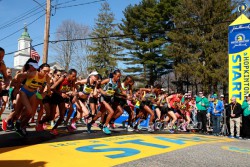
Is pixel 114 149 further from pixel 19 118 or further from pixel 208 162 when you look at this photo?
pixel 19 118

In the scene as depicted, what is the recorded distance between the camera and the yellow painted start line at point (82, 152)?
484cm

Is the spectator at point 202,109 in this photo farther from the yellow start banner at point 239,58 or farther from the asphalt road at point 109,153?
the asphalt road at point 109,153

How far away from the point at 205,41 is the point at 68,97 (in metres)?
25.2

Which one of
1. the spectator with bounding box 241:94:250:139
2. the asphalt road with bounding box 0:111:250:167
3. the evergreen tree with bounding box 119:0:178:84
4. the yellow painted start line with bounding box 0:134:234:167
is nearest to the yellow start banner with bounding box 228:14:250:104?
the spectator with bounding box 241:94:250:139

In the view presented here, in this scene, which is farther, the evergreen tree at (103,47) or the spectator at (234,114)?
the evergreen tree at (103,47)

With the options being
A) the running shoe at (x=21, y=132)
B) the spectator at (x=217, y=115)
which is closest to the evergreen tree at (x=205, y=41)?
the spectator at (x=217, y=115)

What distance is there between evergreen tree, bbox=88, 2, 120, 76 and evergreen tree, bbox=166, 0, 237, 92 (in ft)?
46.0

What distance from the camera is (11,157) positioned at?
16.7 feet

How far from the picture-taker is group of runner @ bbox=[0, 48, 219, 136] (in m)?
6.88

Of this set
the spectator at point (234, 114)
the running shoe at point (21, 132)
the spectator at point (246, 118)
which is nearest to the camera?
the running shoe at point (21, 132)

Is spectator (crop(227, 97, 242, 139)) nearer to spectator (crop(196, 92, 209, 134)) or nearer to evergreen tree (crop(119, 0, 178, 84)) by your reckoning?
spectator (crop(196, 92, 209, 134))

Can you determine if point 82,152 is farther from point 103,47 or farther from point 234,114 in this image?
point 103,47

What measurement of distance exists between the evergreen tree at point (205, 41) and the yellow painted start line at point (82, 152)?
23.9m

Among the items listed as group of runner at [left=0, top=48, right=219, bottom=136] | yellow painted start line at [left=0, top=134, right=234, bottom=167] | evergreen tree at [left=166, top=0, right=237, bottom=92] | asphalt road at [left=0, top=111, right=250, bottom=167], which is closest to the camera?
yellow painted start line at [left=0, top=134, right=234, bottom=167]
